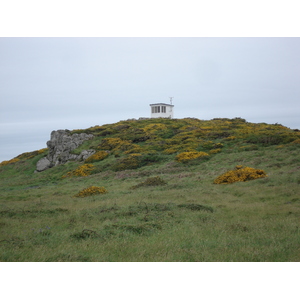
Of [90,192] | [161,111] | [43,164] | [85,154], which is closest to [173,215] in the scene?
[90,192]

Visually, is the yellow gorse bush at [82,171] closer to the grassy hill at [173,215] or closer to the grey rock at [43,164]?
the grassy hill at [173,215]

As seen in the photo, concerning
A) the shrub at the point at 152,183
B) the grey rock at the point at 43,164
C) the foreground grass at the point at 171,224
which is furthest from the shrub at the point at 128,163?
the grey rock at the point at 43,164

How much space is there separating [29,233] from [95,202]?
25.5 feet

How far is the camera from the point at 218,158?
115ft

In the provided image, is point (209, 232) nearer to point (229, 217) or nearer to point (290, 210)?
point (229, 217)

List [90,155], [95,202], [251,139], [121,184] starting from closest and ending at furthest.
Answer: [95,202] < [121,184] < [251,139] < [90,155]

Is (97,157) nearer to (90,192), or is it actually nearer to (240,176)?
(90,192)

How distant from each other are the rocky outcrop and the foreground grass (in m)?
22.8

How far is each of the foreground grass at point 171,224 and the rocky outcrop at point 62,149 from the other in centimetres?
2280

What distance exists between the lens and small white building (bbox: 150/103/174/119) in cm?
8127

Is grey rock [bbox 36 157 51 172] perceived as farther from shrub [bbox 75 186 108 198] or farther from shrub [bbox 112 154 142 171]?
shrub [bbox 75 186 108 198]

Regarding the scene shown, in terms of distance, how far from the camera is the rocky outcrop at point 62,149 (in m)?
48.2

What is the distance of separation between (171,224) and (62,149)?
42.2 m

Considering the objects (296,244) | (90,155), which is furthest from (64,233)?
Answer: (90,155)
